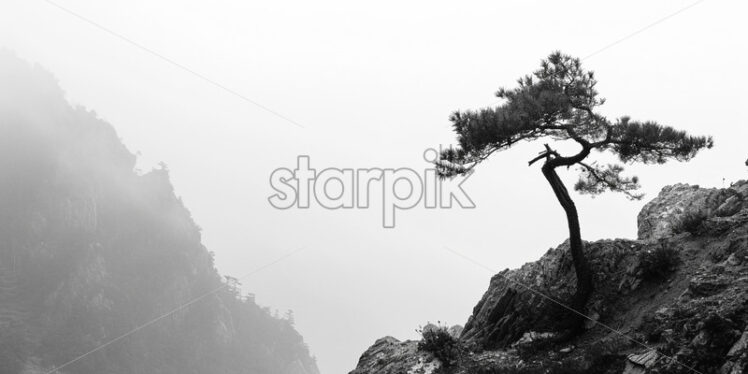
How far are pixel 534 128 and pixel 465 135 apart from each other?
7.27ft

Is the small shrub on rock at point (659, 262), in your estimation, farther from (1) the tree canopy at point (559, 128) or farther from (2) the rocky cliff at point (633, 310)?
(1) the tree canopy at point (559, 128)

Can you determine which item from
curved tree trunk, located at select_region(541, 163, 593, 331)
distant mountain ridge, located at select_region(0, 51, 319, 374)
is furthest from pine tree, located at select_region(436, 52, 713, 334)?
distant mountain ridge, located at select_region(0, 51, 319, 374)

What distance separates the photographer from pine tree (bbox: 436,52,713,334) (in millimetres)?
14484

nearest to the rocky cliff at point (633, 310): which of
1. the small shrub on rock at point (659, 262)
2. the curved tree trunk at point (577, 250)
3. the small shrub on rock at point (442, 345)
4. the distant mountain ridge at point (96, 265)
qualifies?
the small shrub on rock at point (659, 262)

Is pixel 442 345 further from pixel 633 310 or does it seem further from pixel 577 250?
pixel 633 310

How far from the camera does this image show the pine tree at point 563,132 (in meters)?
14.5

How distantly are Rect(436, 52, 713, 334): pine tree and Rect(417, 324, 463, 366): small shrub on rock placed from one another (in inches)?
171

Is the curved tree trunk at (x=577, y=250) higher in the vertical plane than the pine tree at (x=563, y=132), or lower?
lower

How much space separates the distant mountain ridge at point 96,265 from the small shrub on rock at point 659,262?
121m

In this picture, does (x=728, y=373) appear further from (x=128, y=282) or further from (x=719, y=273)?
(x=128, y=282)

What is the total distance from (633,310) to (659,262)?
6.35 ft

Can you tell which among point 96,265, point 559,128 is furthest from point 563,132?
point 96,265

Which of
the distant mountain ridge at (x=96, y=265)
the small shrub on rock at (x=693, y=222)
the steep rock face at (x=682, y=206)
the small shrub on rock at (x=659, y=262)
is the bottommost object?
the small shrub on rock at (x=659, y=262)

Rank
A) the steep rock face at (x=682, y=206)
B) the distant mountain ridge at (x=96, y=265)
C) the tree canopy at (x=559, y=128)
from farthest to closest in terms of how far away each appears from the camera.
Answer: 1. the distant mountain ridge at (x=96, y=265)
2. the steep rock face at (x=682, y=206)
3. the tree canopy at (x=559, y=128)
